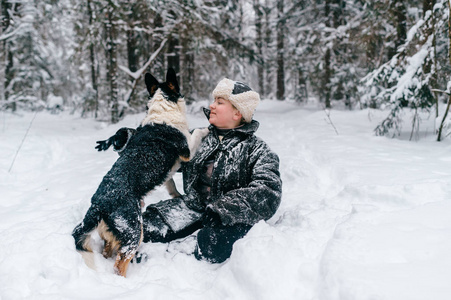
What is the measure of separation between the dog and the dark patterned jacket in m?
0.24

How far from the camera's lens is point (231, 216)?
7.79 ft

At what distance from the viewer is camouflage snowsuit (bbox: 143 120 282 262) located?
2395 millimetres

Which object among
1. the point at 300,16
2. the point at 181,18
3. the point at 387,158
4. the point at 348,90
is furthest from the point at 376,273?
the point at 300,16

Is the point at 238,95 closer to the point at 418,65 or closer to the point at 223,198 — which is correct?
the point at 223,198

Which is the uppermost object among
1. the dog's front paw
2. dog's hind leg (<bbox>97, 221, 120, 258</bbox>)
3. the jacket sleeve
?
the dog's front paw

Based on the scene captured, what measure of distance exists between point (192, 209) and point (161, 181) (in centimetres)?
45

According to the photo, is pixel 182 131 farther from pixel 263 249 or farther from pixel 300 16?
pixel 300 16

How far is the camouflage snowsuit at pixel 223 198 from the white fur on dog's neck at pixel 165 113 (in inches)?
11.9

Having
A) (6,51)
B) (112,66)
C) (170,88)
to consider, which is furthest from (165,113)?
(6,51)

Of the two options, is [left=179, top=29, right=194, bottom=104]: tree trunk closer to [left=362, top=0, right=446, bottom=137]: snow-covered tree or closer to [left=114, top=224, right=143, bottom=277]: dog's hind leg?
[left=362, top=0, right=446, bottom=137]: snow-covered tree

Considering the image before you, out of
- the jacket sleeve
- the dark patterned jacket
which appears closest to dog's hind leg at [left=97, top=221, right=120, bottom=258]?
the dark patterned jacket

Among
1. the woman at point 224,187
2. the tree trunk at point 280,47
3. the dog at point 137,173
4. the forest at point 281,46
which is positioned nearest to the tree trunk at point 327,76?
the forest at point 281,46

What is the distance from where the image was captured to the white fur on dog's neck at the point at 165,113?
2.65 meters

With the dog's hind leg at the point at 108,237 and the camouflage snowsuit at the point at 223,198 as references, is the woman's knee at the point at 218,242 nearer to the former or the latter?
the camouflage snowsuit at the point at 223,198
